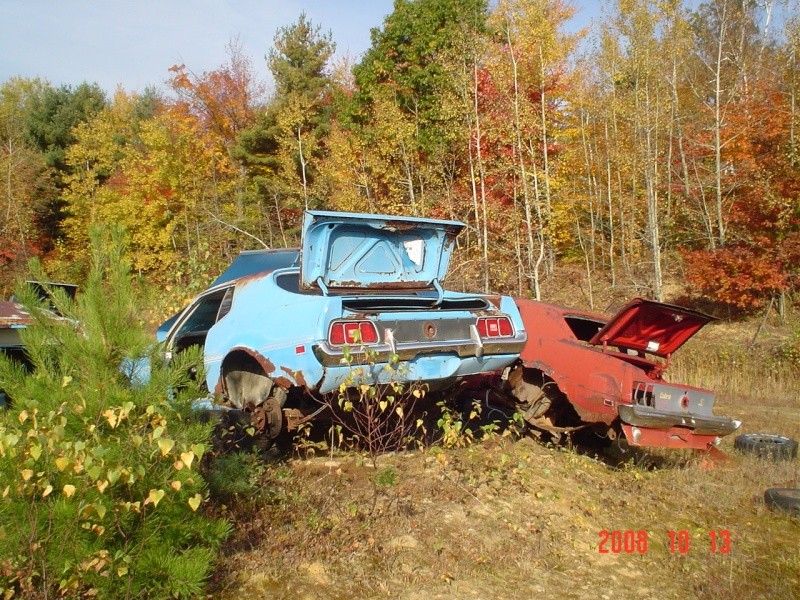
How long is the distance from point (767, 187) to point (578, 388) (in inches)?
645

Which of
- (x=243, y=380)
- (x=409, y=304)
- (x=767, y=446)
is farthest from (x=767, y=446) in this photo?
(x=243, y=380)

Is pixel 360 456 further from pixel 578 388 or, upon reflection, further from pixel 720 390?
pixel 720 390

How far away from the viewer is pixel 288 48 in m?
32.3

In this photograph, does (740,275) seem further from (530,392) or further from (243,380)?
(243,380)

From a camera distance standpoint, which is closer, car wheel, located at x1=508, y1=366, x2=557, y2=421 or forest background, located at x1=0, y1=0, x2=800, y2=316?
car wheel, located at x1=508, y1=366, x2=557, y2=421

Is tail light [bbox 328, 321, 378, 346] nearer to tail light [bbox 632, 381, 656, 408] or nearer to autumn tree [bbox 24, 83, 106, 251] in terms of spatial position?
tail light [bbox 632, 381, 656, 408]

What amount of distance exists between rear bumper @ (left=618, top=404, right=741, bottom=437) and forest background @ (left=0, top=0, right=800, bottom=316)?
10234 millimetres

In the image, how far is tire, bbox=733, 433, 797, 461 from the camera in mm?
7500

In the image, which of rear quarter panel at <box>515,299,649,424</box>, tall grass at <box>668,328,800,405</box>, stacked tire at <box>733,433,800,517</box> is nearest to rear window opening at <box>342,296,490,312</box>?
rear quarter panel at <box>515,299,649,424</box>

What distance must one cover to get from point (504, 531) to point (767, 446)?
159 inches

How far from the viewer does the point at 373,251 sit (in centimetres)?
649

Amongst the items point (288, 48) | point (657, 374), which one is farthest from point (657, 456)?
point (288, 48)

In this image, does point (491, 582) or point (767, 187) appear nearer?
point (491, 582)

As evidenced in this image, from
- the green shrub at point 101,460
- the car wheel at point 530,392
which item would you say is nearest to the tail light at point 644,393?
the car wheel at point 530,392
